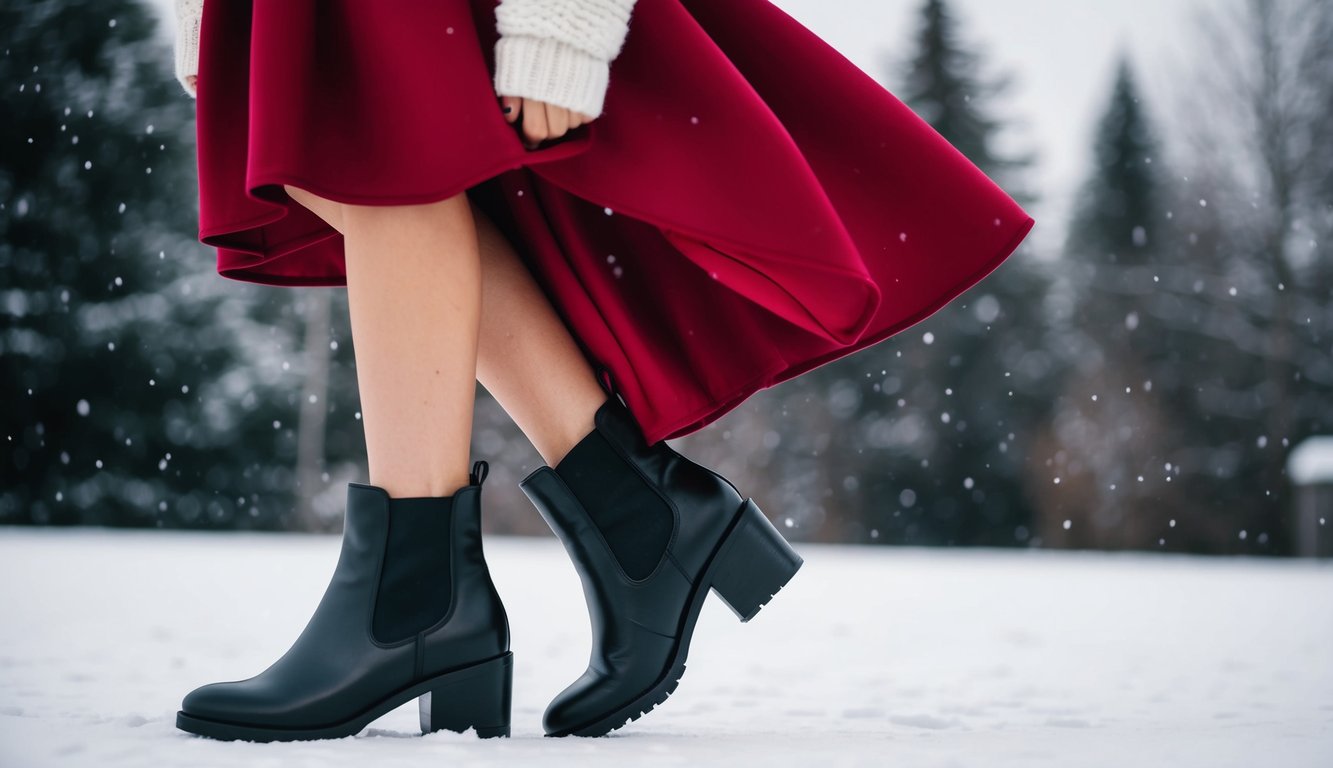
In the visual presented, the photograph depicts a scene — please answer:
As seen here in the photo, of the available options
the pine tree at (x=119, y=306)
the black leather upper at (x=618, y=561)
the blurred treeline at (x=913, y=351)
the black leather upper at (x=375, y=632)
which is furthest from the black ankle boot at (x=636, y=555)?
the pine tree at (x=119, y=306)

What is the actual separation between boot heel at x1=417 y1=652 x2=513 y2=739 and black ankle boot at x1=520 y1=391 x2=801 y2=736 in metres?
0.08

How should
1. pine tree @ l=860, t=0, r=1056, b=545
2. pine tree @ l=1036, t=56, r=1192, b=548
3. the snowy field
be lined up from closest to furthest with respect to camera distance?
the snowy field < pine tree @ l=1036, t=56, r=1192, b=548 < pine tree @ l=860, t=0, r=1056, b=545

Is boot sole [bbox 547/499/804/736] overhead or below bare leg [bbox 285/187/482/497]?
below

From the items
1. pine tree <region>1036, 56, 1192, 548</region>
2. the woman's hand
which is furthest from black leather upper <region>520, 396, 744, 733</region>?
pine tree <region>1036, 56, 1192, 548</region>

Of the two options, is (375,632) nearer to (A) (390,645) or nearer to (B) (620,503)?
(A) (390,645)

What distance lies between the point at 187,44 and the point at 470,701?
671 millimetres

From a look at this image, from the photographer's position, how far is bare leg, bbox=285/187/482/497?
878 mm

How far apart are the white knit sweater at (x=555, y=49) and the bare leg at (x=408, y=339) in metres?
0.11

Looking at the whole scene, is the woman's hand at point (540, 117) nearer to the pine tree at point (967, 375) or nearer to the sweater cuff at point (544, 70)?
Result: the sweater cuff at point (544, 70)

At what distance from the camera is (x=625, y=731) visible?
1.00 metres

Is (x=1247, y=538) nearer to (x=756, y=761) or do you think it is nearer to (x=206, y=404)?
(x=206, y=404)

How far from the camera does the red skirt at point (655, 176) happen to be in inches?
33.0

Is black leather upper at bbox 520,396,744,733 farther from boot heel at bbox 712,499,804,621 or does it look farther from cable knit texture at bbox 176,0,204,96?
cable knit texture at bbox 176,0,204,96

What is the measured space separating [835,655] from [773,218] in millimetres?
1105
